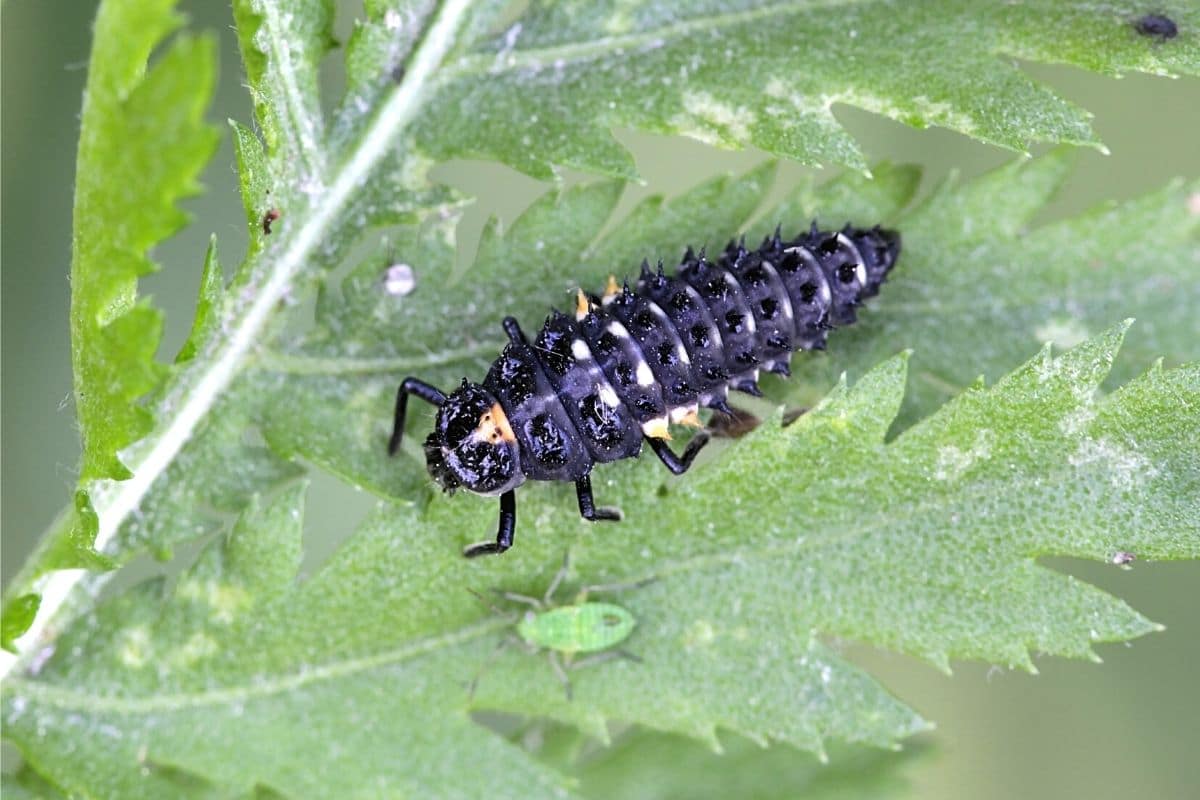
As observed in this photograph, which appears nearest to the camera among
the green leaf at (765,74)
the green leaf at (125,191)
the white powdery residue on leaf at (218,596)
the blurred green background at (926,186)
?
the green leaf at (125,191)

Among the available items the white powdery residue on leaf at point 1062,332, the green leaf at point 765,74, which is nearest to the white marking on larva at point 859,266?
the green leaf at point 765,74

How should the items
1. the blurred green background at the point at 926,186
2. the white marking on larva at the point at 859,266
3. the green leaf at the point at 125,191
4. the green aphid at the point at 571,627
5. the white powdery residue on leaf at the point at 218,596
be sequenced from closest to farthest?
1. the green leaf at the point at 125,191
2. the green aphid at the point at 571,627
3. the white powdery residue on leaf at the point at 218,596
4. the white marking on larva at the point at 859,266
5. the blurred green background at the point at 926,186

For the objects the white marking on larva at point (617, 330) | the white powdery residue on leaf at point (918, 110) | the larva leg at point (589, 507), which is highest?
the white powdery residue on leaf at point (918, 110)

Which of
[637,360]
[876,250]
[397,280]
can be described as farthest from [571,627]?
[876,250]

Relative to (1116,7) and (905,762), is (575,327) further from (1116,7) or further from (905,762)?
(905,762)

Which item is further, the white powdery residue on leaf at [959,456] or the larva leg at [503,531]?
the larva leg at [503,531]

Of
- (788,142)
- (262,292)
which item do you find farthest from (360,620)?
(788,142)

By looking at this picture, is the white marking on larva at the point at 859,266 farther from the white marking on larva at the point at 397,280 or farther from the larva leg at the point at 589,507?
the white marking on larva at the point at 397,280

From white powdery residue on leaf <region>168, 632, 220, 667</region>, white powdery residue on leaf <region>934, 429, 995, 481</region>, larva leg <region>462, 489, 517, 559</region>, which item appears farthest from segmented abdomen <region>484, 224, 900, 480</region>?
white powdery residue on leaf <region>168, 632, 220, 667</region>
